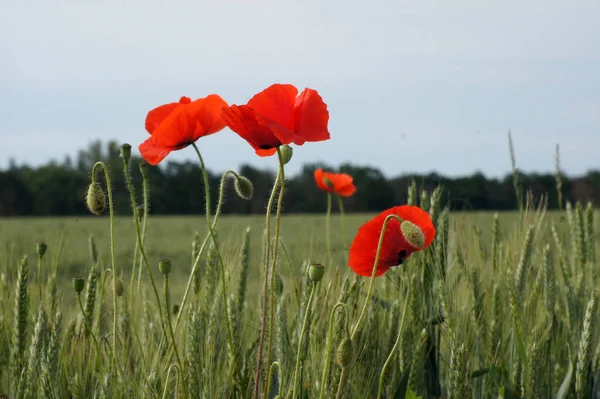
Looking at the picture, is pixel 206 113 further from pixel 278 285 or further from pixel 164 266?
pixel 278 285

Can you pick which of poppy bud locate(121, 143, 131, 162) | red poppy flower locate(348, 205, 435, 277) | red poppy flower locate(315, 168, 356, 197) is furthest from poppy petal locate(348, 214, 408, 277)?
red poppy flower locate(315, 168, 356, 197)

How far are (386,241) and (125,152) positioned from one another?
50cm

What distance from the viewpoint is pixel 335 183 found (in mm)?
2617

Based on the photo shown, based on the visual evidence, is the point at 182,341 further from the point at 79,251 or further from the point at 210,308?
the point at 79,251

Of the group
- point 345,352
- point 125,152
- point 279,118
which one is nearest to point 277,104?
point 279,118

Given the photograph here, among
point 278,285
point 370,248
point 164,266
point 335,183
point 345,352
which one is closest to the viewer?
point 345,352

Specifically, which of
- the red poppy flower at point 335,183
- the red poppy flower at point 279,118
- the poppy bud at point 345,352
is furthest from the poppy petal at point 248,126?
the red poppy flower at point 335,183

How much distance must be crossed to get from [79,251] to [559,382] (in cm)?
1186

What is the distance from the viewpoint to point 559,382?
174 cm

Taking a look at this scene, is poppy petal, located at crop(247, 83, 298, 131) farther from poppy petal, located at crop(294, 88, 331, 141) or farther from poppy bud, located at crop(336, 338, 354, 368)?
poppy bud, located at crop(336, 338, 354, 368)

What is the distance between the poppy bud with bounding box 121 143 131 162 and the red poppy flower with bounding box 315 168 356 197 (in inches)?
55.5

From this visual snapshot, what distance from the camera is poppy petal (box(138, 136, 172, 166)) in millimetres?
1206

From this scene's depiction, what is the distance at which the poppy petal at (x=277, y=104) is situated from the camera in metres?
1.11

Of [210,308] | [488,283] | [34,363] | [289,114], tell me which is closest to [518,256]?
[488,283]
